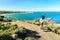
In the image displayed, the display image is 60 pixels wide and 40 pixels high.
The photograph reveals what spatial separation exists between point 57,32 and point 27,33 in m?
4.38

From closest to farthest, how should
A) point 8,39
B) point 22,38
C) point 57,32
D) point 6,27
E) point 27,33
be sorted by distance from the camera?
point 8,39 → point 22,38 → point 27,33 → point 6,27 → point 57,32

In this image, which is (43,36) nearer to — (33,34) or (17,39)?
(33,34)

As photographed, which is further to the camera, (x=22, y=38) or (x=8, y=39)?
(x=22, y=38)

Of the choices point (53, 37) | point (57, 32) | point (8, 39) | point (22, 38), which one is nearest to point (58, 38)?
point (53, 37)

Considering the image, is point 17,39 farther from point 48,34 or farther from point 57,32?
point 57,32

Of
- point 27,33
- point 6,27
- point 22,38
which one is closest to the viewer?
point 22,38

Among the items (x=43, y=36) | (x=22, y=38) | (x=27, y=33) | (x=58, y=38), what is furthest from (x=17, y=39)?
(x=58, y=38)

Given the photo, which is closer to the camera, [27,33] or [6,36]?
[6,36]

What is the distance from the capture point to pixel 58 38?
787 inches

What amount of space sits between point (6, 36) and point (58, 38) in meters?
5.47

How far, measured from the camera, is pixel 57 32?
2216 centimetres

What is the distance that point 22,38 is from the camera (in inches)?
706

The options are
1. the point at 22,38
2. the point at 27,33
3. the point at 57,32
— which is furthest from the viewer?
the point at 57,32

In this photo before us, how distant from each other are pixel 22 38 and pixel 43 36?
2.53 m
